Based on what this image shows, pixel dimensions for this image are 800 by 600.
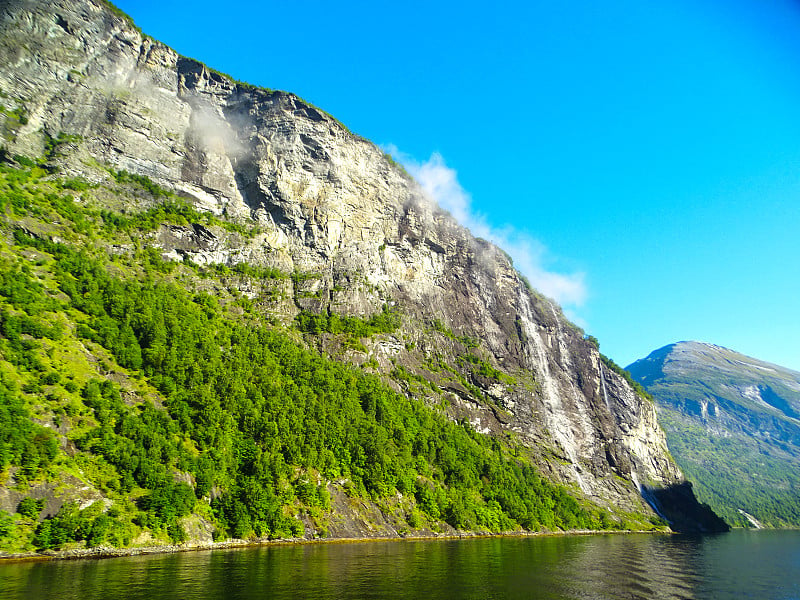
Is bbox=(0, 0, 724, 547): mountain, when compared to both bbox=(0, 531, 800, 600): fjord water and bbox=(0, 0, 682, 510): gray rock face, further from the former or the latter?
A: bbox=(0, 531, 800, 600): fjord water

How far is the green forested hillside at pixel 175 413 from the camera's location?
4747cm

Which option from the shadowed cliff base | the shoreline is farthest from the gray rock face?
the shoreline

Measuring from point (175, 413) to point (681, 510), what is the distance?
15015 cm

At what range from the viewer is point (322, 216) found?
397 ft

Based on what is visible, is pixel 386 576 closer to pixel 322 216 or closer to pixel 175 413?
pixel 175 413

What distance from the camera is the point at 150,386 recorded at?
65.6m

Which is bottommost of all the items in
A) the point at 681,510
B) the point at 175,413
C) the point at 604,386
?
the point at 681,510

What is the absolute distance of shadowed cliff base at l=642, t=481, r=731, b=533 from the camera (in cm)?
13212

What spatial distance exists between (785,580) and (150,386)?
80.7 m

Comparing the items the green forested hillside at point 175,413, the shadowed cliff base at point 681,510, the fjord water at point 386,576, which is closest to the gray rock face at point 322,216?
the shadowed cliff base at point 681,510

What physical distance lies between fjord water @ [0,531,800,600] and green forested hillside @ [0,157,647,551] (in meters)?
7.58

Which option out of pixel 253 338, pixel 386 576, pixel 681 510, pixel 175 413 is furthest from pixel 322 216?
pixel 681 510

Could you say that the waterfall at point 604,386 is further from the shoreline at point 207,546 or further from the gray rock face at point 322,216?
the shoreline at point 207,546

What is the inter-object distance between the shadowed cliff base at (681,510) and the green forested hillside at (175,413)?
32999 millimetres
